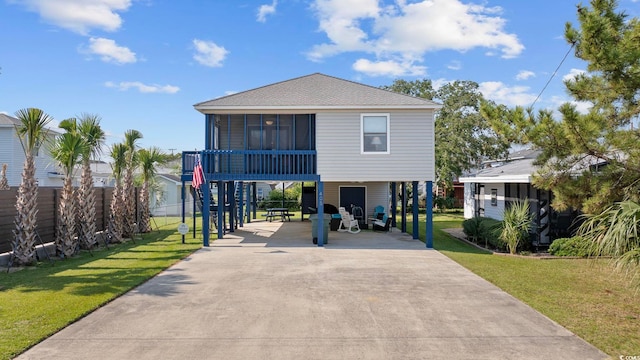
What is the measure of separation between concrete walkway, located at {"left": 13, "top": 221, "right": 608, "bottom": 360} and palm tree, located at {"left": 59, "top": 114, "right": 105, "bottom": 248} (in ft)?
14.4

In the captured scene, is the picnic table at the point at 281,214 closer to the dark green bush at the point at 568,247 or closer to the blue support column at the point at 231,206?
the blue support column at the point at 231,206

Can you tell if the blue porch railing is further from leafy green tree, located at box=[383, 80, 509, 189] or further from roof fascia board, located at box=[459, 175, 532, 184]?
Answer: leafy green tree, located at box=[383, 80, 509, 189]

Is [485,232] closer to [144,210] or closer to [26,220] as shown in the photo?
[26,220]

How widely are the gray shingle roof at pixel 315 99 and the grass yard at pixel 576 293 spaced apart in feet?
17.7

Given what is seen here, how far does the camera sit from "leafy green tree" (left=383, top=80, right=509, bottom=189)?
29.7 m

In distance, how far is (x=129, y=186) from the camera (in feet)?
50.5

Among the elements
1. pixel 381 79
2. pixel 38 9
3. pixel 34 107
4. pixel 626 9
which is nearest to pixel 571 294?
pixel 626 9

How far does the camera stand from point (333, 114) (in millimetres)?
13211

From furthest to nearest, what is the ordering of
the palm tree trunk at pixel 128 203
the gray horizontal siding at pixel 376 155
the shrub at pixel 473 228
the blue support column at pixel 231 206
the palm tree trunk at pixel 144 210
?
the palm tree trunk at pixel 144 210 < the blue support column at pixel 231 206 < the palm tree trunk at pixel 128 203 < the shrub at pixel 473 228 < the gray horizontal siding at pixel 376 155

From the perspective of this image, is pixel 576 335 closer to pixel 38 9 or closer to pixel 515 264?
pixel 515 264

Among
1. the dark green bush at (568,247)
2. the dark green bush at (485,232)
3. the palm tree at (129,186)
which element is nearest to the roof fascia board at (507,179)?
the dark green bush at (485,232)

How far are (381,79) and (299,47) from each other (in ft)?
52.3

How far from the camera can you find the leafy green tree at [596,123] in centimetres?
681

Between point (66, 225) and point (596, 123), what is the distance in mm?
13054
